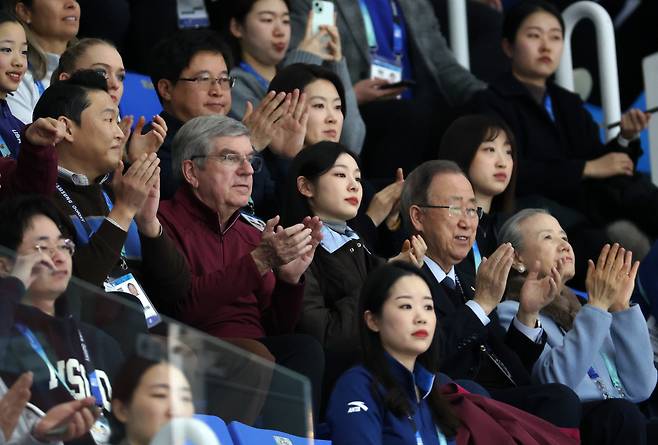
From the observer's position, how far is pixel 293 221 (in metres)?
5.20

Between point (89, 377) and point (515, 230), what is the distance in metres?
2.86

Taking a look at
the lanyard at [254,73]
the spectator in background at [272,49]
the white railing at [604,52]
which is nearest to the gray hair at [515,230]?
the spectator in background at [272,49]

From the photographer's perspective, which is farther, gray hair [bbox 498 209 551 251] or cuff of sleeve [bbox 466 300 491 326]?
gray hair [bbox 498 209 551 251]

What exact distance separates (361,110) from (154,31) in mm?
958

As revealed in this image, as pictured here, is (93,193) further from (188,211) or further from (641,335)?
(641,335)

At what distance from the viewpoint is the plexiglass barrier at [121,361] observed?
8.87 ft

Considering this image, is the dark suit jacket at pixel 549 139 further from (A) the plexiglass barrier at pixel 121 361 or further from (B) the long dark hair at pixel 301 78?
(A) the plexiglass barrier at pixel 121 361

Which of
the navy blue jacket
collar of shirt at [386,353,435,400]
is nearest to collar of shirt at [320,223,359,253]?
collar of shirt at [386,353,435,400]

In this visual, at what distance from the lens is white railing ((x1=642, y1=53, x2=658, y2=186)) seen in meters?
7.19

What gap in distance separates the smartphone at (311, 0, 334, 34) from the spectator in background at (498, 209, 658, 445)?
4.91 feet

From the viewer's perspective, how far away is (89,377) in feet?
9.51

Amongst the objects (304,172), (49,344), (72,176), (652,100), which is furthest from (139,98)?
(49,344)

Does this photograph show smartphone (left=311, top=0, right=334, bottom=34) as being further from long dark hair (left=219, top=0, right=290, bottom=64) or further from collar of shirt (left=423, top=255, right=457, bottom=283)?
collar of shirt (left=423, top=255, right=457, bottom=283)

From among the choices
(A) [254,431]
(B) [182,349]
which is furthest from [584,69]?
(B) [182,349]
